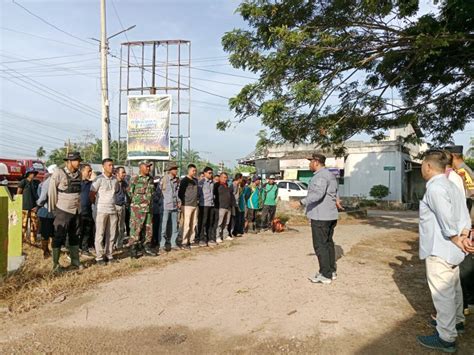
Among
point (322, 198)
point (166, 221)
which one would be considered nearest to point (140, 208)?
point (166, 221)

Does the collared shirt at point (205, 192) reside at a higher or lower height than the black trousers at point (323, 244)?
higher

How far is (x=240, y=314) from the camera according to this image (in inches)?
177

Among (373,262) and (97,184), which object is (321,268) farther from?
(97,184)

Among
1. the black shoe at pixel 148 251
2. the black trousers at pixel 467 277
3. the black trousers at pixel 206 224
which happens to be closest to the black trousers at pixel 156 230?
the black shoe at pixel 148 251

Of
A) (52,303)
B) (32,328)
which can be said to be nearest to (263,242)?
(52,303)

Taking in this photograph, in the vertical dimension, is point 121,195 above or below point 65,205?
above

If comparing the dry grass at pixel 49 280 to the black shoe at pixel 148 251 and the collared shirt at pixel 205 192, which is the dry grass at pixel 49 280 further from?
the collared shirt at pixel 205 192

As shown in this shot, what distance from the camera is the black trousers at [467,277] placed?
4402mm

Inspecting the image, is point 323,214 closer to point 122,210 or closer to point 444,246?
point 444,246

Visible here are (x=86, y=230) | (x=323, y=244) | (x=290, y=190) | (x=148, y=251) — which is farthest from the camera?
(x=290, y=190)

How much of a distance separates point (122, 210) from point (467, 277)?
632 centimetres

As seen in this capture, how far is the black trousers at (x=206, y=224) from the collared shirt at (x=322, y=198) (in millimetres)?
4013

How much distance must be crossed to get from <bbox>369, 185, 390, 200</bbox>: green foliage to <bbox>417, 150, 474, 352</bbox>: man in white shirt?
26047mm

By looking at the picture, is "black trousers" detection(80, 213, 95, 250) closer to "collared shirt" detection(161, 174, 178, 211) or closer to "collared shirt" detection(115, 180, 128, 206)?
"collared shirt" detection(115, 180, 128, 206)
